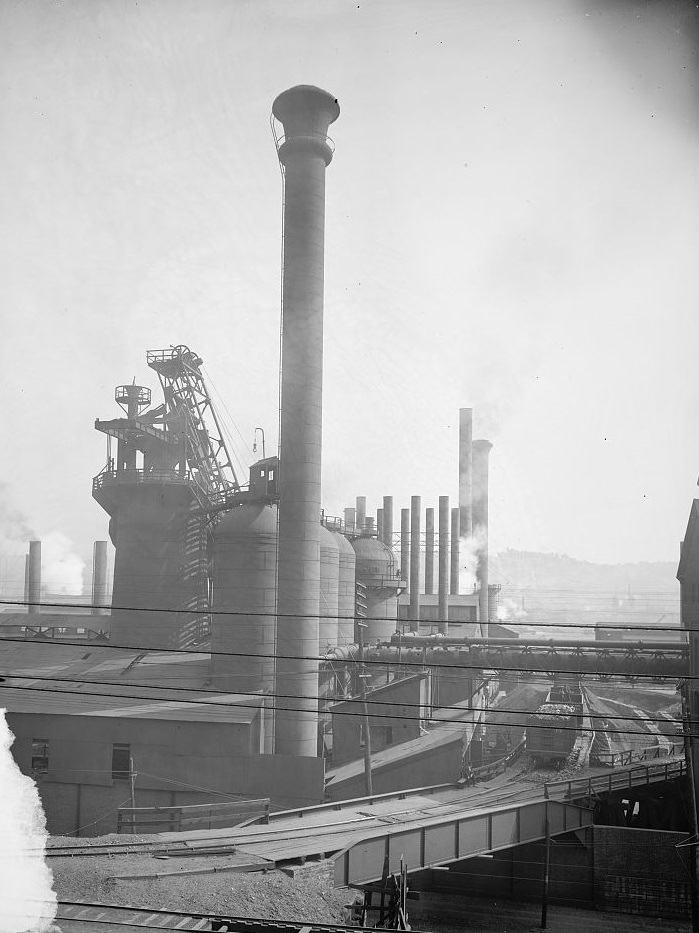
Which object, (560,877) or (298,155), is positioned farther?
(298,155)

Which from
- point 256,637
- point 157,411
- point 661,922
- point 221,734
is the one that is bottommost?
point 661,922

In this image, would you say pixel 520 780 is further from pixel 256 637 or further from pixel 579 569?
pixel 579 569

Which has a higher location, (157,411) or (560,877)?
(157,411)

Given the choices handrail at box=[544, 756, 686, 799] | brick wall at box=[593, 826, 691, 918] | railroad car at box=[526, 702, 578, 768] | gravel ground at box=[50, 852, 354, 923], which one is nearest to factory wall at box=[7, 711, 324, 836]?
handrail at box=[544, 756, 686, 799]

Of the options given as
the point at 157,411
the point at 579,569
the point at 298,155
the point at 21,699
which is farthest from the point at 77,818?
the point at 579,569

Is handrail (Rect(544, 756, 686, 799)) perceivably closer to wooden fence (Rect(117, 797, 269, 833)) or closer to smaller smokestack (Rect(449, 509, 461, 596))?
wooden fence (Rect(117, 797, 269, 833))

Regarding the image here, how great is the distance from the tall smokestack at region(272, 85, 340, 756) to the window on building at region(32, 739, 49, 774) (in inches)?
261

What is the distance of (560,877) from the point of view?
1677 centimetres

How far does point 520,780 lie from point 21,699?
1465 centimetres

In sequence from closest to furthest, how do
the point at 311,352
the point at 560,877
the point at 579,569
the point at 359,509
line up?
the point at 560,877
the point at 311,352
the point at 359,509
the point at 579,569

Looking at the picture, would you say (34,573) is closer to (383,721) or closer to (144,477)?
(144,477)

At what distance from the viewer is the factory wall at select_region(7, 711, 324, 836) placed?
1955 cm

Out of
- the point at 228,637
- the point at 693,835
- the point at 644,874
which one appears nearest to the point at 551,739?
the point at 644,874

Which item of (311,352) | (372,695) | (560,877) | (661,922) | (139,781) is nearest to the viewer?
(661,922)
